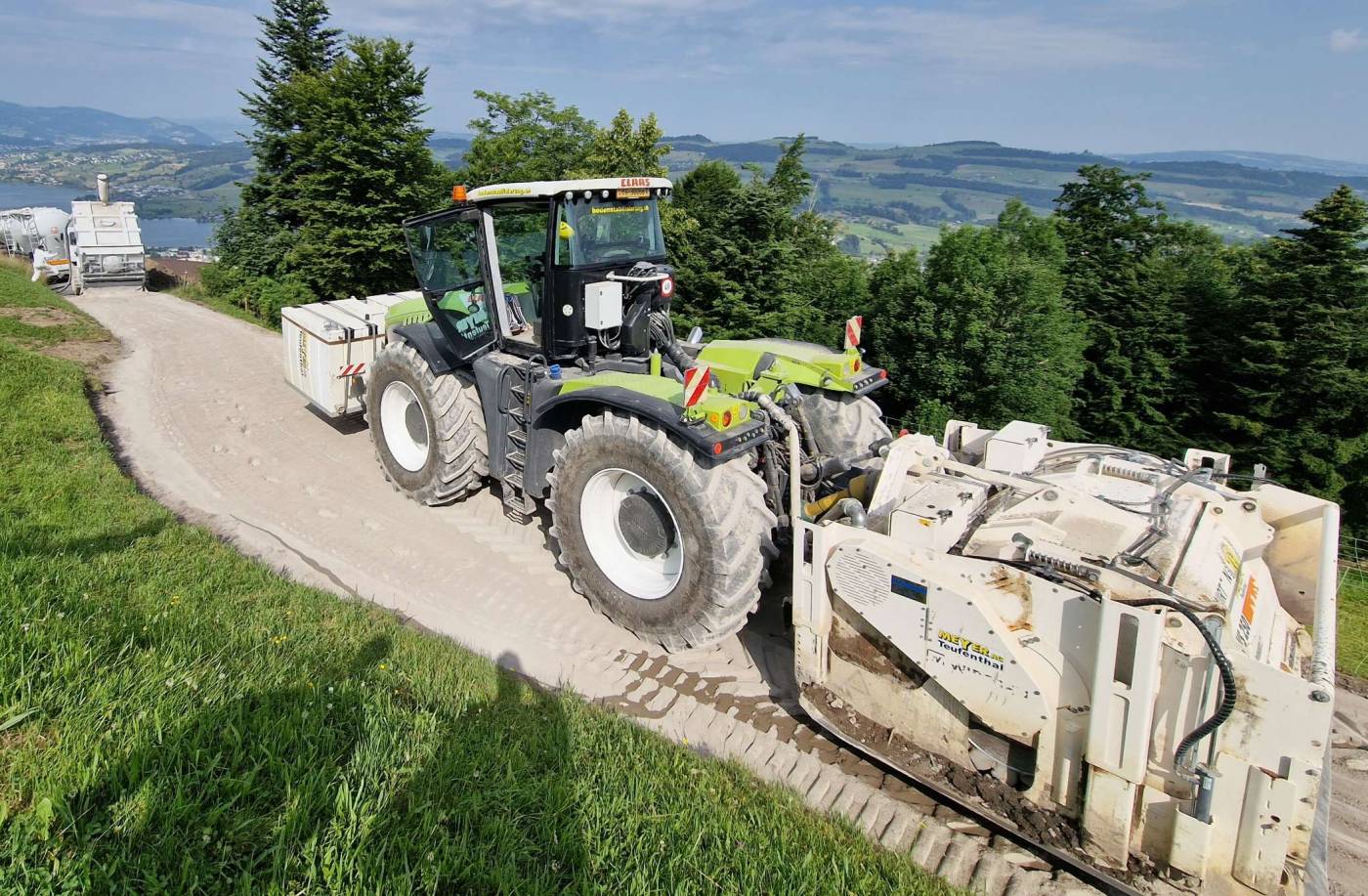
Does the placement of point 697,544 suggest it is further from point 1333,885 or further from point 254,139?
point 254,139

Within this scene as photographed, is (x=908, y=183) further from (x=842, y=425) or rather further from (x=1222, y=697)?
(x=1222, y=697)

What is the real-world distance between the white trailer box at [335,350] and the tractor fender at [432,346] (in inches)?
43.4

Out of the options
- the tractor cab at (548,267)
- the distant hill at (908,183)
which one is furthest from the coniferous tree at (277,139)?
the distant hill at (908,183)

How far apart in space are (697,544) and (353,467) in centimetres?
475

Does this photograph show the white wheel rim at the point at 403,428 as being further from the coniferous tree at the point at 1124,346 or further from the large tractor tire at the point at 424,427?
the coniferous tree at the point at 1124,346

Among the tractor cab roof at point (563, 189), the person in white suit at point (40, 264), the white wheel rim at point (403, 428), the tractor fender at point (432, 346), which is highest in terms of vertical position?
the tractor cab roof at point (563, 189)

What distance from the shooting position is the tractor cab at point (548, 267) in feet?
18.0

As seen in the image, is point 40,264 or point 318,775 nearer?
point 318,775

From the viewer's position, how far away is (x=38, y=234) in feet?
67.2

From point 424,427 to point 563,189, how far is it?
9.09 feet

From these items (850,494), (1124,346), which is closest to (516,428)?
(850,494)

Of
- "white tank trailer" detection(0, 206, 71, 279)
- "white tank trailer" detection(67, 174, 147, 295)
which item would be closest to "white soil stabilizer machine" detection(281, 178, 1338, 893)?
"white tank trailer" detection(67, 174, 147, 295)

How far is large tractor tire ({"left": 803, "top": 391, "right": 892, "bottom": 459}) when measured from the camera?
5367mm

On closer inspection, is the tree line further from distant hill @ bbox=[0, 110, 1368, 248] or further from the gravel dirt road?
distant hill @ bbox=[0, 110, 1368, 248]
